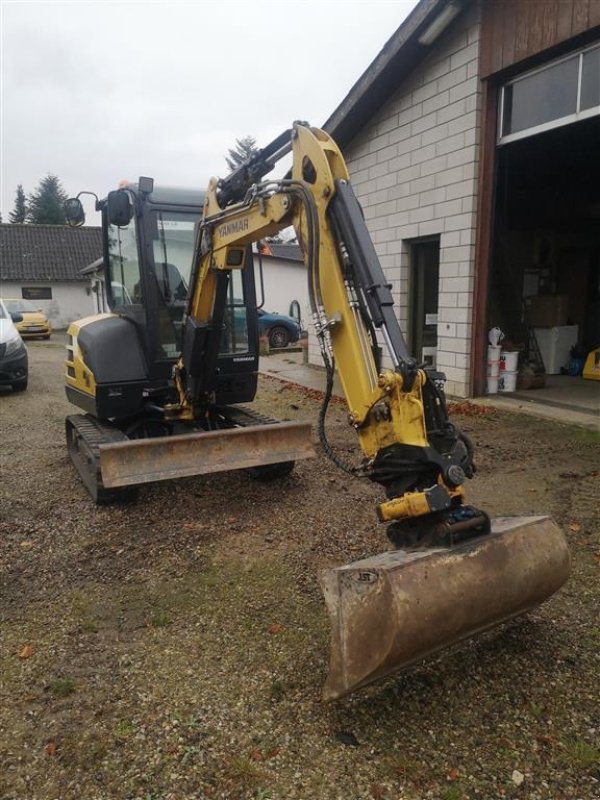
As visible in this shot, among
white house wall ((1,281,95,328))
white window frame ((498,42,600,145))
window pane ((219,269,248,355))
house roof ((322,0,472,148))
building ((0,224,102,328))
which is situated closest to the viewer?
window pane ((219,269,248,355))

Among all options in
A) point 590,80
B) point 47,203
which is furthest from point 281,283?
point 47,203

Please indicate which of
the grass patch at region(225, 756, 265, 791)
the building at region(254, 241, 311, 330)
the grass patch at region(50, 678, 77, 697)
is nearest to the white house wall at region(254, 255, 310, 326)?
the building at region(254, 241, 311, 330)

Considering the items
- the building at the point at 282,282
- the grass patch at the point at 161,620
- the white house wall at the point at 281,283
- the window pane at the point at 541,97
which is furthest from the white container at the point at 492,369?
the white house wall at the point at 281,283

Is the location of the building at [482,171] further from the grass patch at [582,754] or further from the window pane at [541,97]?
the grass patch at [582,754]

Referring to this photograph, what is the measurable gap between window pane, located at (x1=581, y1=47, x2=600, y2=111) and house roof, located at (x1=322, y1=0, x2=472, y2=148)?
2111 mm

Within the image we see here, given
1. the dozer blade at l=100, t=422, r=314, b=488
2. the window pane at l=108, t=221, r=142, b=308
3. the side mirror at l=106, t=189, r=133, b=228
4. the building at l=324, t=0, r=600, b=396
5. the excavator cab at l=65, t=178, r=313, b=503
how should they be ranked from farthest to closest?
the building at l=324, t=0, r=600, b=396 < the window pane at l=108, t=221, r=142, b=308 < the side mirror at l=106, t=189, r=133, b=228 < the excavator cab at l=65, t=178, r=313, b=503 < the dozer blade at l=100, t=422, r=314, b=488

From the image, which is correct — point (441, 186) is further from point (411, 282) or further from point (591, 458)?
point (591, 458)

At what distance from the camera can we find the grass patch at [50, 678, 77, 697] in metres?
2.80

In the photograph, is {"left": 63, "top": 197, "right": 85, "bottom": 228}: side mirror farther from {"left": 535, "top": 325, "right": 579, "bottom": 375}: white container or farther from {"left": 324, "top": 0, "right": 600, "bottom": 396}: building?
{"left": 535, "top": 325, "right": 579, "bottom": 375}: white container

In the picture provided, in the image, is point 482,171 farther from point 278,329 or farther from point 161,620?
point 278,329

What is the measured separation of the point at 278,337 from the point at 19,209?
229 ft

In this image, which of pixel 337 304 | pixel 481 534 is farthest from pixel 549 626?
pixel 337 304

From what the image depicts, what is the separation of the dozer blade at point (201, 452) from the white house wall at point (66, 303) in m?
29.9

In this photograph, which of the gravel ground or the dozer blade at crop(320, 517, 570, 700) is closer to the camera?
the gravel ground
